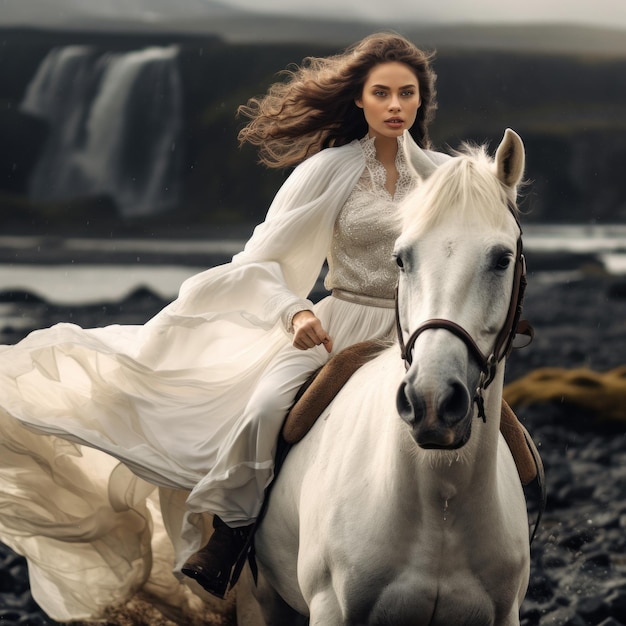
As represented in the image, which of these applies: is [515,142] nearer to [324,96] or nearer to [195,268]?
[324,96]

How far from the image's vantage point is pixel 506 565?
2.47 metres

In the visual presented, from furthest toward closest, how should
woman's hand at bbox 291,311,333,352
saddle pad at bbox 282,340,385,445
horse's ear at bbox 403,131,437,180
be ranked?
saddle pad at bbox 282,340,385,445 → woman's hand at bbox 291,311,333,352 → horse's ear at bbox 403,131,437,180

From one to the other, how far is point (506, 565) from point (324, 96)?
161cm

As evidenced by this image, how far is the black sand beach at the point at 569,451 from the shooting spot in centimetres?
538

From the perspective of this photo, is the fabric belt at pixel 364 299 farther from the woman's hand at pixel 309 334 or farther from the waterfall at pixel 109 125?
the waterfall at pixel 109 125

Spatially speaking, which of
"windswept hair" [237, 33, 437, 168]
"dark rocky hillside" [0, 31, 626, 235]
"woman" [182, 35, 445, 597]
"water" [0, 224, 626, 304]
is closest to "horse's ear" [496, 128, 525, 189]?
"woman" [182, 35, 445, 597]

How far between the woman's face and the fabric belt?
0.48 meters

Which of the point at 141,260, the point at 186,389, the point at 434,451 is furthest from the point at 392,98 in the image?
the point at 141,260

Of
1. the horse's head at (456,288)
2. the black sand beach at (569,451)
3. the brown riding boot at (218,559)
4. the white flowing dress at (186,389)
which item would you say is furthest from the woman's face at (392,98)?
the black sand beach at (569,451)

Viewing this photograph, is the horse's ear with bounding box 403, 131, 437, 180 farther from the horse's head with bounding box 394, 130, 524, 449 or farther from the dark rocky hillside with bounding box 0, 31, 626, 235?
the dark rocky hillside with bounding box 0, 31, 626, 235

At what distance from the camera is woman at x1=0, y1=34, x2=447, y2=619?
3092 millimetres

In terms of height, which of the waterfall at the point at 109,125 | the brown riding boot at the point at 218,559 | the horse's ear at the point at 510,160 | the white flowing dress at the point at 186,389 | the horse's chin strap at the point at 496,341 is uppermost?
the horse's ear at the point at 510,160

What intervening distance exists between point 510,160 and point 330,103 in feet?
3.84

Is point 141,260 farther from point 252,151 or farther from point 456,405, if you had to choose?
point 456,405
